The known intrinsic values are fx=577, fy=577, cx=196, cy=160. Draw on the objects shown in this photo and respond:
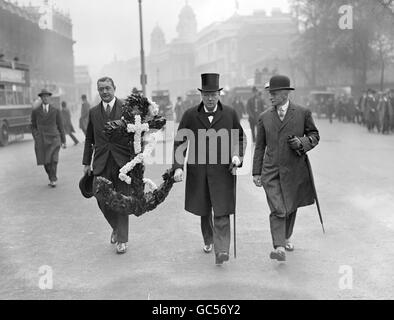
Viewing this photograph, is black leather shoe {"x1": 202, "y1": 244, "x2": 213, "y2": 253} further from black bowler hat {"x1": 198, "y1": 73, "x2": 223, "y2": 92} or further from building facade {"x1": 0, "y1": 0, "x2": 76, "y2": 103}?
building facade {"x1": 0, "y1": 0, "x2": 76, "y2": 103}

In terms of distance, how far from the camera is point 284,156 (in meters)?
5.41

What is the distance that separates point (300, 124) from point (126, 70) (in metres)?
149

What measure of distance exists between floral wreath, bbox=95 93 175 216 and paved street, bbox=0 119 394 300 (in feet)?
1.71

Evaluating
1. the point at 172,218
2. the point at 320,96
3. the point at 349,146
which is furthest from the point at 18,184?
the point at 320,96

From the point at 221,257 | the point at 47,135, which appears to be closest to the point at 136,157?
the point at 221,257

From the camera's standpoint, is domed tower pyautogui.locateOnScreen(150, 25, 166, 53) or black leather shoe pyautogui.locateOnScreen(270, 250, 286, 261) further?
domed tower pyautogui.locateOnScreen(150, 25, 166, 53)

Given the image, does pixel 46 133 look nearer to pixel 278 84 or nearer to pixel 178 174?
pixel 178 174

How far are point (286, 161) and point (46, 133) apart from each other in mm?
6231

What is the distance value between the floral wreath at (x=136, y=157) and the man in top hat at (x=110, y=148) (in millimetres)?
99

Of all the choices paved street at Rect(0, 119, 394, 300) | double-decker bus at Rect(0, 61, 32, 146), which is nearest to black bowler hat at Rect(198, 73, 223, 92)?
paved street at Rect(0, 119, 394, 300)

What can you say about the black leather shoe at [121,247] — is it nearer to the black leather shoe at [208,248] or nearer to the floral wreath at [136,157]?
the floral wreath at [136,157]

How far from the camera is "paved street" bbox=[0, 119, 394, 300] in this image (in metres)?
4.61

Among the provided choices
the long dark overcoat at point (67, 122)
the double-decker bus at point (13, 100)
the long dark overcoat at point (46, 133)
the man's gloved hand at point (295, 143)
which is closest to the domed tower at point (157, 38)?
the double-decker bus at point (13, 100)

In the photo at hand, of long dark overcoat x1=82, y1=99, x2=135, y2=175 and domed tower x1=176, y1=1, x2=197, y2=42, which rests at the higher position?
domed tower x1=176, y1=1, x2=197, y2=42
